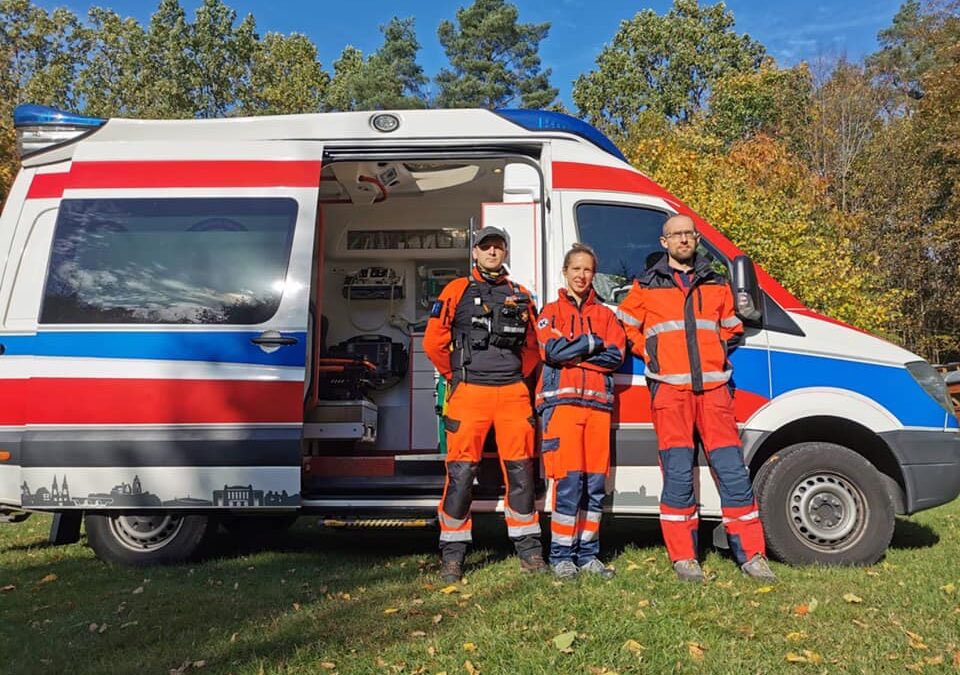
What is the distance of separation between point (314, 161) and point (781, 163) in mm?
17728

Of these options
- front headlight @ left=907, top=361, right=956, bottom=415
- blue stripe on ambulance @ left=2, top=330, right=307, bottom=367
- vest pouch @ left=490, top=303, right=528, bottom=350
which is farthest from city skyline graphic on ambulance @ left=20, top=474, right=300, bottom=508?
front headlight @ left=907, top=361, right=956, bottom=415

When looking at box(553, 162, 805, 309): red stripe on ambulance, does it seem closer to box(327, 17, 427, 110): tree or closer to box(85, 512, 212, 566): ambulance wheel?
box(85, 512, 212, 566): ambulance wheel

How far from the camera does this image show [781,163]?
19.6m

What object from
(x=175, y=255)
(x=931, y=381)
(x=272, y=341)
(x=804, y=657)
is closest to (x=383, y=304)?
(x=175, y=255)

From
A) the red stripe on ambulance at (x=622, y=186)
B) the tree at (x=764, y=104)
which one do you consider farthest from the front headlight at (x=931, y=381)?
the tree at (x=764, y=104)

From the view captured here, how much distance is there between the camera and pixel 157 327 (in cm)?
451

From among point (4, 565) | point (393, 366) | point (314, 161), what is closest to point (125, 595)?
point (4, 565)

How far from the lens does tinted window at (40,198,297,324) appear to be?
4590 millimetres

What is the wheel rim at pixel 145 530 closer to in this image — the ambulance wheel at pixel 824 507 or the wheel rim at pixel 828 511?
the ambulance wheel at pixel 824 507

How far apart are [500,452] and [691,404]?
3.74ft

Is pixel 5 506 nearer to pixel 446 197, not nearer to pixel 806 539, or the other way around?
pixel 446 197

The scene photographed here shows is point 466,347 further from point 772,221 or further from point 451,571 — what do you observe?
point 772,221

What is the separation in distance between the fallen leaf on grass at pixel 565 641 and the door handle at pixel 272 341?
234 cm

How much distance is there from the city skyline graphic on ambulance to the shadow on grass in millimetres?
4318
